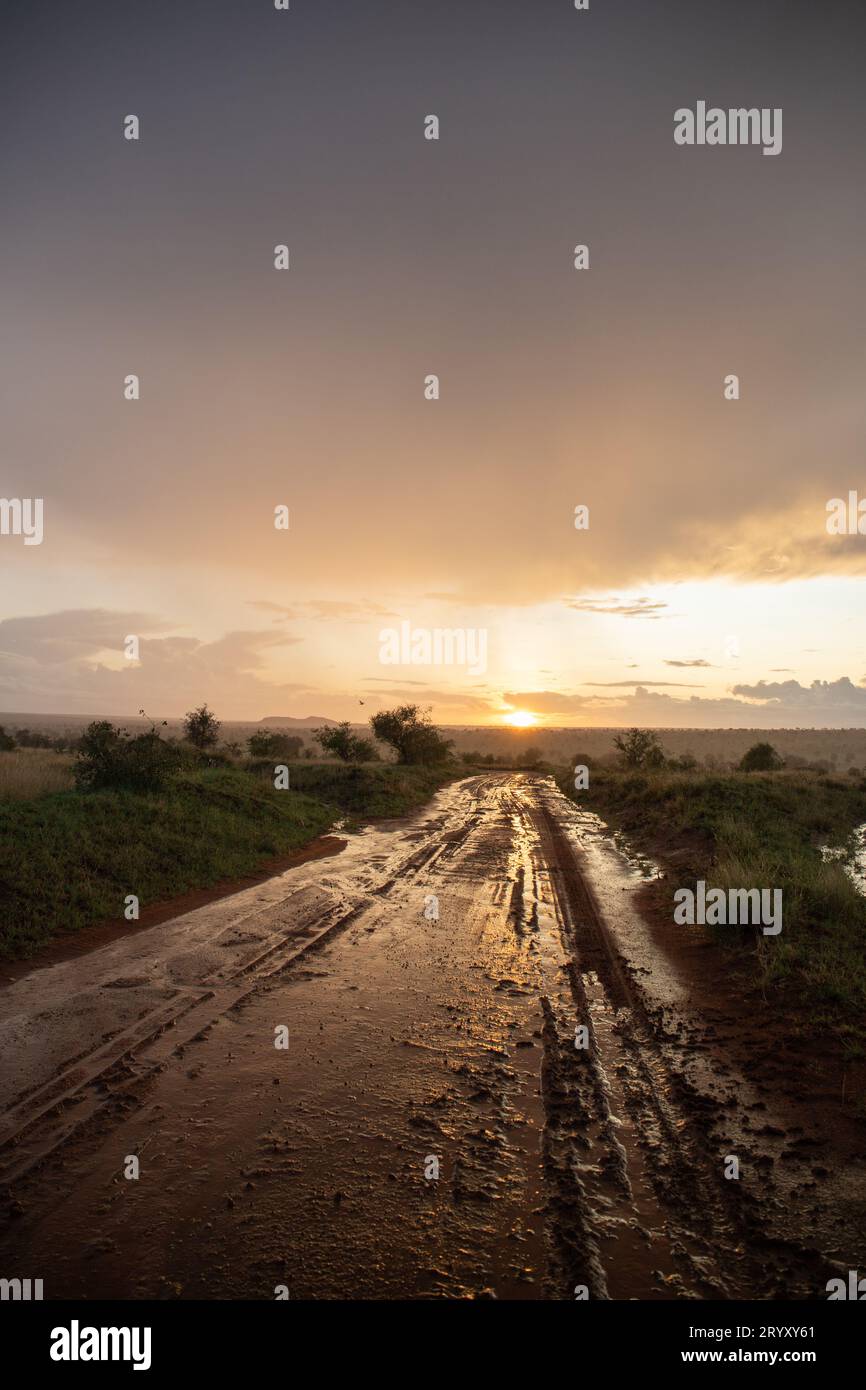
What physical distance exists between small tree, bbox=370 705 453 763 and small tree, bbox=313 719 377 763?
3.73 meters

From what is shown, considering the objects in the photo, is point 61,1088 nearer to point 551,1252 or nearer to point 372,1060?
point 372,1060

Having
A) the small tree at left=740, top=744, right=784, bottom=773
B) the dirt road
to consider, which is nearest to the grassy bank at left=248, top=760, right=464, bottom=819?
the dirt road

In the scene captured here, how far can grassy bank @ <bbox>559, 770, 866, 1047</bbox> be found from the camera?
7.73 metres

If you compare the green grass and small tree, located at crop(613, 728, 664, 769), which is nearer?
the green grass

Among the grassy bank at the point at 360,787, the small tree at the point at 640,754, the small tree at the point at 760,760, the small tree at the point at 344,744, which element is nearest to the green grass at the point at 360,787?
the grassy bank at the point at 360,787

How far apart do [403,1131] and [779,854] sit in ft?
36.8

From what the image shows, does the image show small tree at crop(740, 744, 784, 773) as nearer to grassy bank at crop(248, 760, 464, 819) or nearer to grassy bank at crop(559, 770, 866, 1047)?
grassy bank at crop(559, 770, 866, 1047)

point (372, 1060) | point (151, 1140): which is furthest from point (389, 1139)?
point (151, 1140)

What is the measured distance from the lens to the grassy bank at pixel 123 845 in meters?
9.80

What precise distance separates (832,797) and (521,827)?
53.8ft

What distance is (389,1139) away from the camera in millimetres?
4668

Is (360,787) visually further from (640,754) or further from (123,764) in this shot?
(640,754)

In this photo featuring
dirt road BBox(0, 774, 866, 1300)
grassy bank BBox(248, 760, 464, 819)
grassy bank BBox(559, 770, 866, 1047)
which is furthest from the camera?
grassy bank BBox(248, 760, 464, 819)
